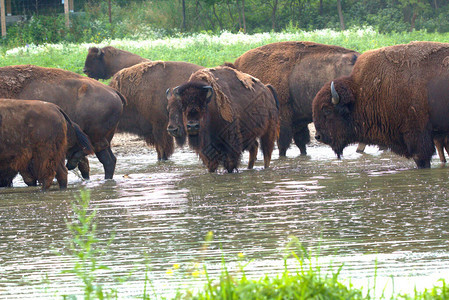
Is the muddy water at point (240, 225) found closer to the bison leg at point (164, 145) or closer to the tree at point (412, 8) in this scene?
the bison leg at point (164, 145)

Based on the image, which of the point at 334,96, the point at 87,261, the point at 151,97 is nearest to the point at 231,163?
the point at 334,96

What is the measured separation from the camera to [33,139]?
9844 mm

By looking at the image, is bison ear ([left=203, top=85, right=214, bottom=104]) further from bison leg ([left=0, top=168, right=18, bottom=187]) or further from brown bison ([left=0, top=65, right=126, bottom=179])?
bison leg ([left=0, top=168, right=18, bottom=187])

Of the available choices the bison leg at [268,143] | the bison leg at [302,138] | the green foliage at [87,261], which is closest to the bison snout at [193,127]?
the bison leg at [268,143]

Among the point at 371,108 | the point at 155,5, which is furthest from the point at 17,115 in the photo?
the point at 155,5

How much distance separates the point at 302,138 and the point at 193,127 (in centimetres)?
423

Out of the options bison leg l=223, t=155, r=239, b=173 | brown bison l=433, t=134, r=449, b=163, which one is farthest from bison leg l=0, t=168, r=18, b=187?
brown bison l=433, t=134, r=449, b=163

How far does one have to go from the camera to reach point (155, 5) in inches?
1912

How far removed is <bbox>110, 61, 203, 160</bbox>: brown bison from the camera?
14570mm

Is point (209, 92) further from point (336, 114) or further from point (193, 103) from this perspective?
point (336, 114)

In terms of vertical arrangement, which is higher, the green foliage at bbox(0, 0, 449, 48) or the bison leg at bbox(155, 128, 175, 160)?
the green foliage at bbox(0, 0, 449, 48)

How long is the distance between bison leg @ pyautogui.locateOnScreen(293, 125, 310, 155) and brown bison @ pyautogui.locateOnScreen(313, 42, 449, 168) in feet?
9.81

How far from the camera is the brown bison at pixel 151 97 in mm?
14570

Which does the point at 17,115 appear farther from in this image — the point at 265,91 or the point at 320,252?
the point at 320,252
